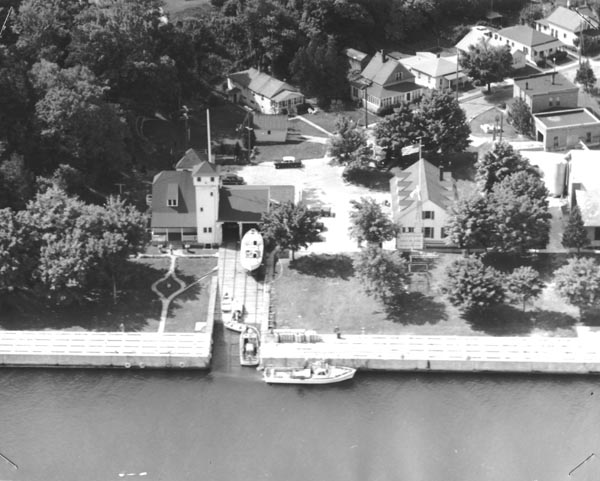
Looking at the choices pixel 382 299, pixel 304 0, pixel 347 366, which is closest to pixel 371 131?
pixel 304 0

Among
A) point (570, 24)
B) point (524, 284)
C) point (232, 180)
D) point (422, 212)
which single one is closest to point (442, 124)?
point (422, 212)

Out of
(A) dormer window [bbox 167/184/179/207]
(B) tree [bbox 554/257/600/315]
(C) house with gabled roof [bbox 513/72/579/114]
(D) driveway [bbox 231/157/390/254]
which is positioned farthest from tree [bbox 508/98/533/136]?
(A) dormer window [bbox 167/184/179/207]

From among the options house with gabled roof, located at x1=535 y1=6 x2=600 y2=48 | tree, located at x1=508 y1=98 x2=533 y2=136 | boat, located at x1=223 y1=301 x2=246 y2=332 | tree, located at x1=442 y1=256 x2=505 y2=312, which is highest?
house with gabled roof, located at x1=535 y1=6 x2=600 y2=48

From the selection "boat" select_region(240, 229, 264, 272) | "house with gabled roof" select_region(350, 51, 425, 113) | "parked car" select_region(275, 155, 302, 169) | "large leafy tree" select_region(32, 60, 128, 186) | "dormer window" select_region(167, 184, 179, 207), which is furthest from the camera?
"house with gabled roof" select_region(350, 51, 425, 113)

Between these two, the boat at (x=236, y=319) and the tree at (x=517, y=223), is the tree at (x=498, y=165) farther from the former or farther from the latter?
the boat at (x=236, y=319)

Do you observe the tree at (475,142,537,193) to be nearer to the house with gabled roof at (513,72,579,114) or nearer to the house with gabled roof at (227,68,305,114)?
the house with gabled roof at (513,72,579,114)

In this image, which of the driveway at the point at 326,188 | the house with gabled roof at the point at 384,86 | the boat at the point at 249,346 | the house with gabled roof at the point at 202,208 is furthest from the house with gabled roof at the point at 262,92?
the boat at the point at 249,346

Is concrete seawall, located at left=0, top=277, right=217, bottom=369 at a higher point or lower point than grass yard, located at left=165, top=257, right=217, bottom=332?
lower

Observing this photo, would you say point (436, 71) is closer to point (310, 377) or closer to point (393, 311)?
point (393, 311)
